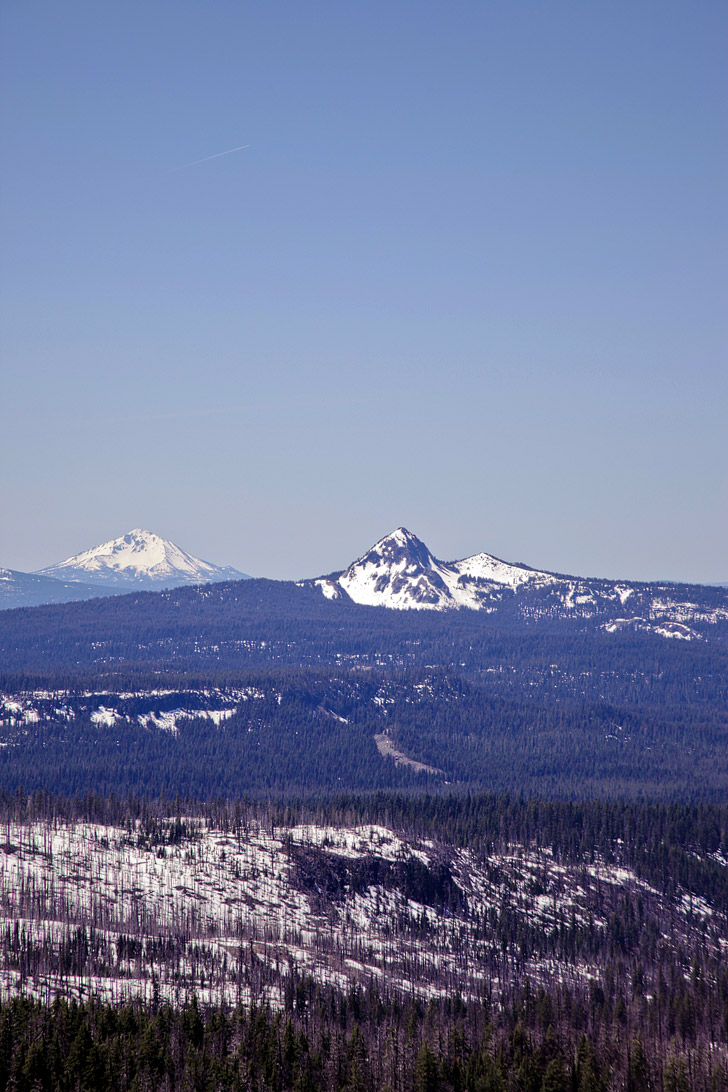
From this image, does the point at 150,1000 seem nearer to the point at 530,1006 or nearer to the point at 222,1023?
the point at 222,1023

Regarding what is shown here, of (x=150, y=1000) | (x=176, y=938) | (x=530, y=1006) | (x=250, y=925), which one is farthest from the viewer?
(x=250, y=925)

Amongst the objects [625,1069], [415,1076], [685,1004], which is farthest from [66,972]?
[685,1004]

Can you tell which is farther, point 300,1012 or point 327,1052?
point 300,1012

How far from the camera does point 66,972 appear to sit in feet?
531

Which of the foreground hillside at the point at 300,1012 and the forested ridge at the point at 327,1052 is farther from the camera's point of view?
the foreground hillside at the point at 300,1012

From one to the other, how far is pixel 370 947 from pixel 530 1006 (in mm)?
38212

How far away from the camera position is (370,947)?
7776 inches

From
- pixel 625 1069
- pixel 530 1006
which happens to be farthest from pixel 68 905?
pixel 625 1069

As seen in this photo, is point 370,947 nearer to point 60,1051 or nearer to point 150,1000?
point 150,1000

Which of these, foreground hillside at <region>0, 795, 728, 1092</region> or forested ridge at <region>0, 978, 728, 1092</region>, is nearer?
forested ridge at <region>0, 978, 728, 1092</region>

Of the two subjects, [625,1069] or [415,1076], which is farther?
[625,1069]

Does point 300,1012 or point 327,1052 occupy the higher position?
point 327,1052

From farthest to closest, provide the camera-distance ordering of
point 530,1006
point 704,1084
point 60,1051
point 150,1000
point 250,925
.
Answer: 1. point 250,925
2. point 530,1006
3. point 150,1000
4. point 704,1084
5. point 60,1051

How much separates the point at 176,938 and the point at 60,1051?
181 feet
